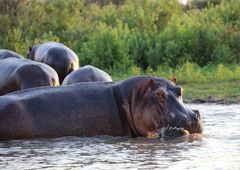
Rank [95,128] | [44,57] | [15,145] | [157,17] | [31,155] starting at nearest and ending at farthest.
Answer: [31,155], [15,145], [95,128], [44,57], [157,17]

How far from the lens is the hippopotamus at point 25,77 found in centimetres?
928

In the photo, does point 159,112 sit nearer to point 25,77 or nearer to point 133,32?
point 25,77

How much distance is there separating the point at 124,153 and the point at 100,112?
95 cm

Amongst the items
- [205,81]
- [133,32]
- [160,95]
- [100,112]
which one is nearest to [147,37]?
[133,32]

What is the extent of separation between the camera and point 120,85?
694 cm

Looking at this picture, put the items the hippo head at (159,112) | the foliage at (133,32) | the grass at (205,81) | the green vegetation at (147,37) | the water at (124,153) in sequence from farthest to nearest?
the foliage at (133,32)
the green vegetation at (147,37)
the grass at (205,81)
the hippo head at (159,112)
the water at (124,153)

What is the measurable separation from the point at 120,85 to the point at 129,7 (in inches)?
595

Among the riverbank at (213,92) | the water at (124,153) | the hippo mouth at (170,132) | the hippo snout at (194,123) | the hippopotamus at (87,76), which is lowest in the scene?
the riverbank at (213,92)

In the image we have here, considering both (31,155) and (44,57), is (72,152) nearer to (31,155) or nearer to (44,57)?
(31,155)

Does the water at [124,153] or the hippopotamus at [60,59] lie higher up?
the hippopotamus at [60,59]

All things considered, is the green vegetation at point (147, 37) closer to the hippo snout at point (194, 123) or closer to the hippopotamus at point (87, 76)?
the hippopotamus at point (87, 76)

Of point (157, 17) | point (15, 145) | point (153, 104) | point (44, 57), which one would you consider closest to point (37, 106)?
point (15, 145)

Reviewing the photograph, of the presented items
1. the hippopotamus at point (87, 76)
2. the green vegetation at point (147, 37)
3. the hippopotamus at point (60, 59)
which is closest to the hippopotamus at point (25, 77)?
the hippopotamus at point (87, 76)

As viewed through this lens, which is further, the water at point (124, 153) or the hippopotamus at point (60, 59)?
the hippopotamus at point (60, 59)
